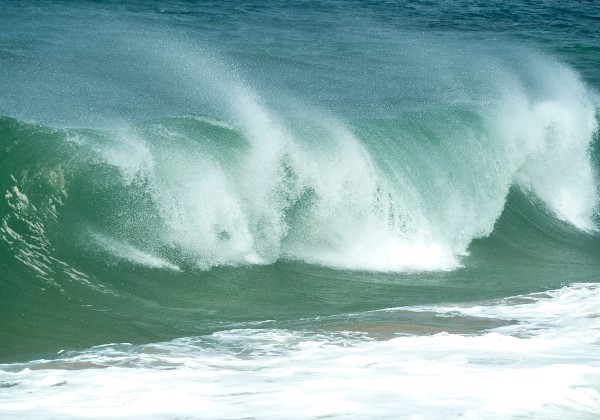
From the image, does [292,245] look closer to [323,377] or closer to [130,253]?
[130,253]

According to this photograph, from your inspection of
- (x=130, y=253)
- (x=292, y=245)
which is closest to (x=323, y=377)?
(x=130, y=253)

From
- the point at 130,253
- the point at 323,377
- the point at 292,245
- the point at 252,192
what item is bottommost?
the point at 323,377

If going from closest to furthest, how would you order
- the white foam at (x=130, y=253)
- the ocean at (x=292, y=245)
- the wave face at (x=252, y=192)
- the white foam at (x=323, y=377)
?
1. the white foam at (x=323, y=377)
2. the ocean at (x=292, y=245)
3. the white foam at (x=130, y=253)
4. the wave face at (x=252, y=192)

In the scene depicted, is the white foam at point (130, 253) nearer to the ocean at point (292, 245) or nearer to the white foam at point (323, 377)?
the ocean at point (292, 245)

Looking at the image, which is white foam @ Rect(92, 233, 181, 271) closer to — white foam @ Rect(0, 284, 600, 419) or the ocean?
the ocean

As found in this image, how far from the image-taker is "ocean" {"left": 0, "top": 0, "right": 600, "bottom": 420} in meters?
6.21

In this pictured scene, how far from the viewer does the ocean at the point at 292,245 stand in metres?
6.21

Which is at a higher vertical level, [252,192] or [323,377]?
[252,192]

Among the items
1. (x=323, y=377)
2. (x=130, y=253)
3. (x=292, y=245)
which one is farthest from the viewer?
(x=292, y=245)

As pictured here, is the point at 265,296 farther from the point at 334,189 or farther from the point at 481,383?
the point at 481,383

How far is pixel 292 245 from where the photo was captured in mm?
11242

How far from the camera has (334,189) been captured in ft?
39.5

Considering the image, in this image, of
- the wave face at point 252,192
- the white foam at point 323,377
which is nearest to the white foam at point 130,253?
the wave face at point 252,192

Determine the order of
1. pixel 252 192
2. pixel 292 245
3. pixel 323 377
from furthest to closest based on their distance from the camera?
pixel 252 192 < pixel 292 245 < pixel 323 377
